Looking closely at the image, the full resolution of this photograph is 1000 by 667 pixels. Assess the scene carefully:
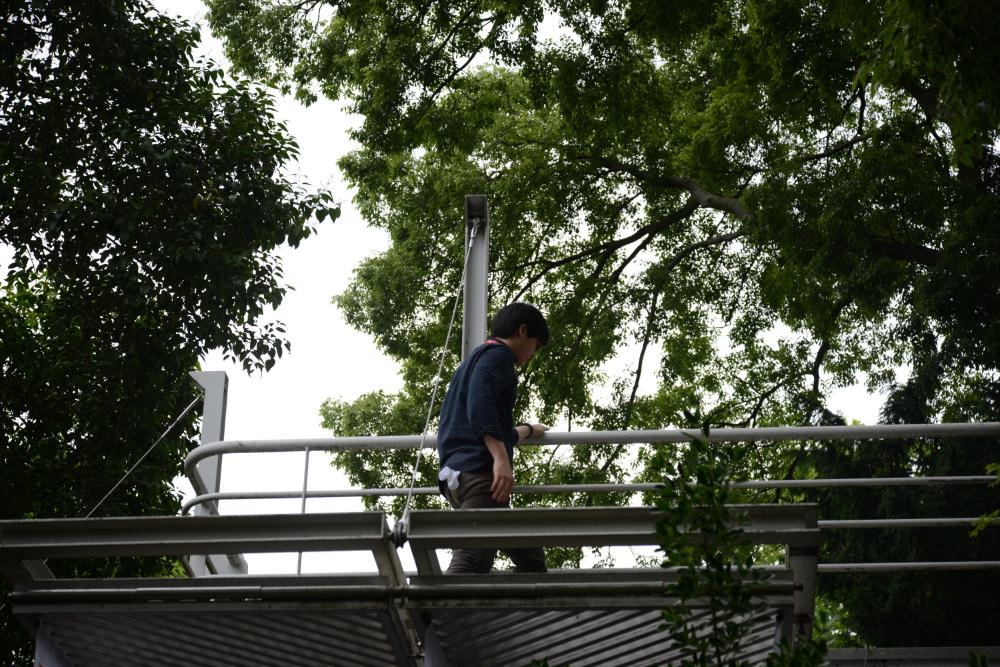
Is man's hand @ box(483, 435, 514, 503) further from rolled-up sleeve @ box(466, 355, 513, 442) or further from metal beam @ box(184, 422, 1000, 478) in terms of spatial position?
metal beam @ box(184, 422, 1000, 478)

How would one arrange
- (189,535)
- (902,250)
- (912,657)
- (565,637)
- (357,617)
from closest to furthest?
(189,535)
(357,617)
(565,637)
(912,657)
(902,250)

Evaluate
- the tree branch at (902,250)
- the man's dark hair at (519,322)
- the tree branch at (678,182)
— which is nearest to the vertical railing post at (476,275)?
the man's dark hair at (519,322)

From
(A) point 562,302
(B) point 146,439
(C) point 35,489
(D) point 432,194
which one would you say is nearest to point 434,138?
(D) point 432,194

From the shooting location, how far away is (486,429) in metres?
5.01

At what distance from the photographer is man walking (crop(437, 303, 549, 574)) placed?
193 inches

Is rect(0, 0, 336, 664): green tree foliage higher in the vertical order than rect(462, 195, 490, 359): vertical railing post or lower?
higher

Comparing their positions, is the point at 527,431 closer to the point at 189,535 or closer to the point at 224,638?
the point at 224,638

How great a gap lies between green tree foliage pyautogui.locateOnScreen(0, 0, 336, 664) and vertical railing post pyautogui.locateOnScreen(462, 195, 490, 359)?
20.5ft

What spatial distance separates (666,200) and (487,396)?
1351cm

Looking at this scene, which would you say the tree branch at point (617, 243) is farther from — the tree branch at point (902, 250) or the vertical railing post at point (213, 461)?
the vertical railing post at point (213, 461)

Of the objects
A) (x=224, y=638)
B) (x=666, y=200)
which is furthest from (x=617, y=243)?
(x=224, y=638)

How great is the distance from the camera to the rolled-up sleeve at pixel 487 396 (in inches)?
198

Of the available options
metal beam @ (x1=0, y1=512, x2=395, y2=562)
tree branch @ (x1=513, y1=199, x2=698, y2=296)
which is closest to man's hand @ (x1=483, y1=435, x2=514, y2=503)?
metal beam @ (x1=0, y1=512, x2=395, y2=562)

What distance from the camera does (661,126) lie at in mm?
17844
